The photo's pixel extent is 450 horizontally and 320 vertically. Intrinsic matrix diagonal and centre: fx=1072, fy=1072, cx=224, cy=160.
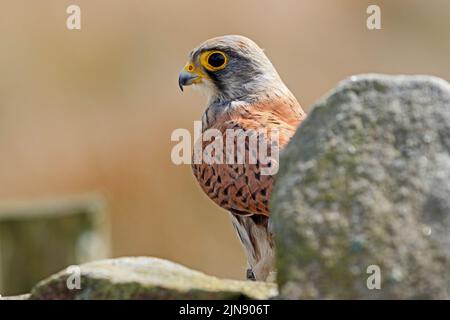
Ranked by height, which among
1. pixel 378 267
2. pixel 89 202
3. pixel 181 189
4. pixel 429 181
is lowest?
pixel 181 189

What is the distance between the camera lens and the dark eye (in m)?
6.21

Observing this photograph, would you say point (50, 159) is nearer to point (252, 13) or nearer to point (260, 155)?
point (252, 13)

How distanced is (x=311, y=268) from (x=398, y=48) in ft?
38.9

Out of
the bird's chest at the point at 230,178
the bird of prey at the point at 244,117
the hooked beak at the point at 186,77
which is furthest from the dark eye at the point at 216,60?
the bird's chest at the point at 230,178

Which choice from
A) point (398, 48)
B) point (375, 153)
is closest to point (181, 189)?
point (398, 48)

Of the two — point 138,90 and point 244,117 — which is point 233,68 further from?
point 138,90

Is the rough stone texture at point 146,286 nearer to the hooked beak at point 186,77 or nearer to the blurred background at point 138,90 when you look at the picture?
the hooked beak at point 186,77

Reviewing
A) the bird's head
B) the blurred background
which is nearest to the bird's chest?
the bird's head

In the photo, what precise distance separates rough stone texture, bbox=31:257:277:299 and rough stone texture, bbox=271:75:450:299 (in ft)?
1.19

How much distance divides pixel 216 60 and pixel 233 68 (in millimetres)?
113

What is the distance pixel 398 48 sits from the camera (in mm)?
14633

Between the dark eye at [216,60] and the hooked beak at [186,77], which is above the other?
the dark eye at [216,60]

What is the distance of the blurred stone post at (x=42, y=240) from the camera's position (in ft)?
22.2

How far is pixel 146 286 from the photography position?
3.46 meters
